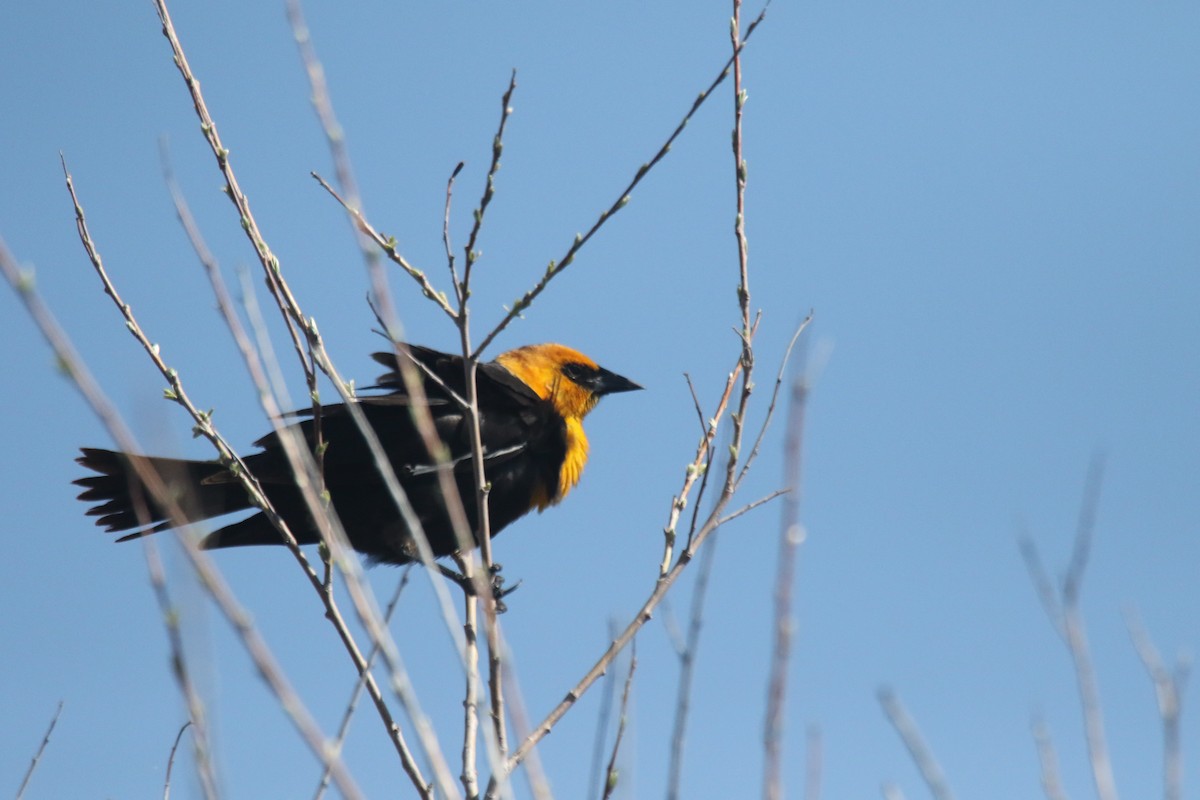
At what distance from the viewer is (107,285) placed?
2.90 meters

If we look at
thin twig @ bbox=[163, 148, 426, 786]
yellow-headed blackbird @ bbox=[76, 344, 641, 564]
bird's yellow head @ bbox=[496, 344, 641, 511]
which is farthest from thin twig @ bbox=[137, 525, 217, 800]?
bird's yellow head @ bbox=[496, 344, 641, 511]

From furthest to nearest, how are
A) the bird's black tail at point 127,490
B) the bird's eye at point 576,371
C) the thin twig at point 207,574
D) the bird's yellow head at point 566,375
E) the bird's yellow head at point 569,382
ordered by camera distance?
the bird's eye at point 576,371 < the bird's yellow head at point 566,375 < the bird's yellow head at point 569,382 < the bird's black tail at point 127,490 < the thin twig at point 207,574

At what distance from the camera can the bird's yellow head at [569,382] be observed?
528 cm

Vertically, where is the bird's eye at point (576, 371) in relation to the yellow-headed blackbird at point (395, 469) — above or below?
above

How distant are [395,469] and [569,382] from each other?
1.46 meters

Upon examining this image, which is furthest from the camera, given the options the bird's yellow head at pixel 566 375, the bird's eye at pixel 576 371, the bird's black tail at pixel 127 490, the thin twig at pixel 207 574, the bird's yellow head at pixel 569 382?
the bird's eye at pixel 576 371

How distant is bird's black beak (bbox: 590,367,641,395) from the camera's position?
5930 mm

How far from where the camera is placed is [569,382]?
5.77 metres

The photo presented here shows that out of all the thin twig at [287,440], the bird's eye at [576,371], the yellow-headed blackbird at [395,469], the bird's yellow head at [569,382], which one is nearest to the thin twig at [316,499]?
the thin twig at [287,440]

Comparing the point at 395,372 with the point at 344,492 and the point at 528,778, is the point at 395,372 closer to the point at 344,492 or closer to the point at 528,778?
the point at 344,492

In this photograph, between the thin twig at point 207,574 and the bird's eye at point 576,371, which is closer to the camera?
the thin twig at point 207,574

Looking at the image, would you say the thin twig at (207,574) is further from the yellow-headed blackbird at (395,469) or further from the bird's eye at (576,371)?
the bird's eye at (576,371)

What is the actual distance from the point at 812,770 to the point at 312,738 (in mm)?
830

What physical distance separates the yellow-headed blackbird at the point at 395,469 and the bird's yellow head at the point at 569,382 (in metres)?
0.03
